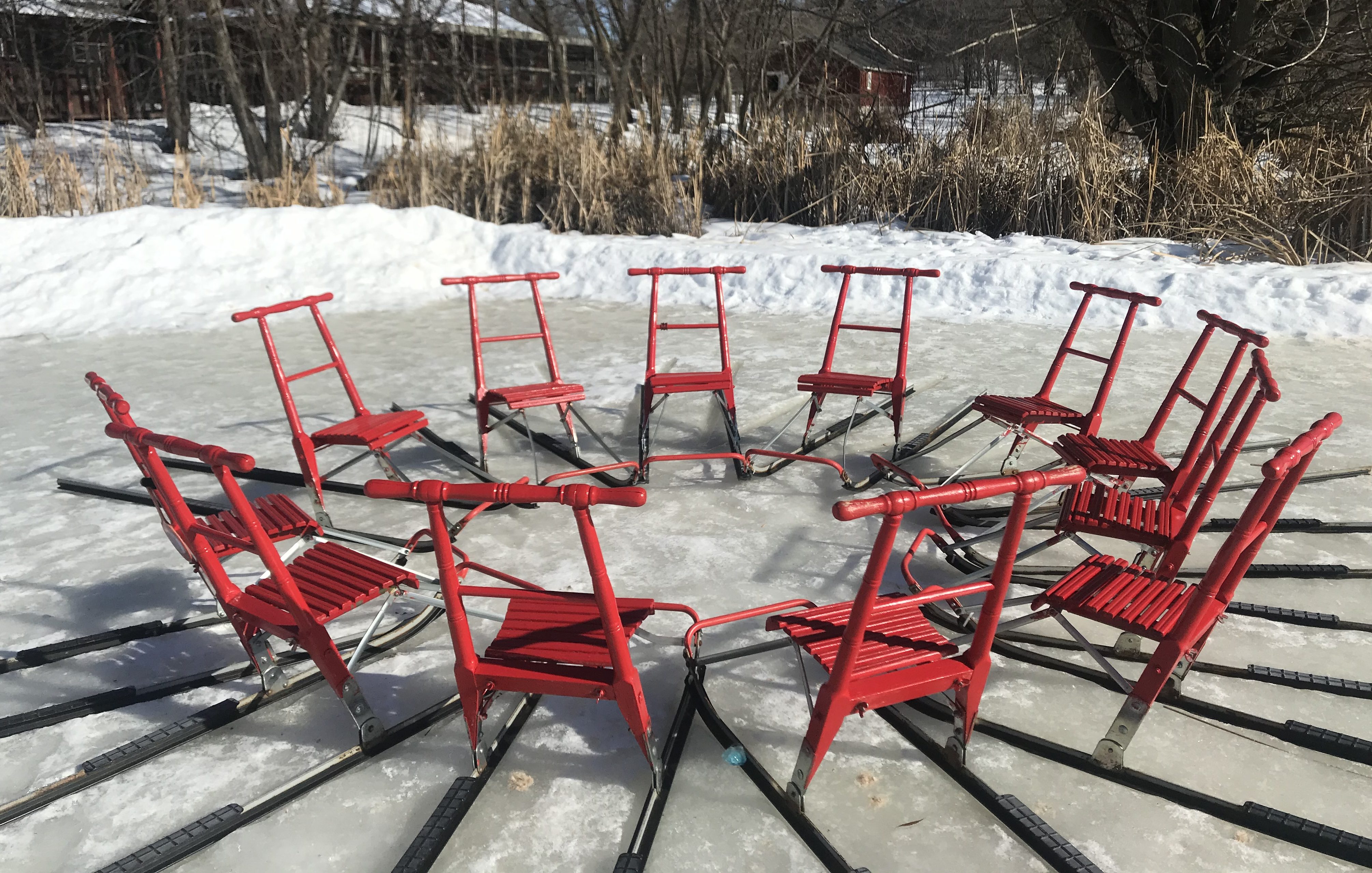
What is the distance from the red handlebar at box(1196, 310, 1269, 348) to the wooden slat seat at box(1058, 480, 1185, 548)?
69 cm

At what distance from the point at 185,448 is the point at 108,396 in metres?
0.74

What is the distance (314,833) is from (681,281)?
7.76 meters

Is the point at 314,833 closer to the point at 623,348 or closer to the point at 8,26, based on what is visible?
the point at 623,348

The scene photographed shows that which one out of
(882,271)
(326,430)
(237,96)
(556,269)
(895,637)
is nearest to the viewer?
(895,637)

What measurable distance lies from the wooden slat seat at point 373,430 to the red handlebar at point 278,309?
1.97ft

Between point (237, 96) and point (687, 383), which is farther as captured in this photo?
point (237, 96)

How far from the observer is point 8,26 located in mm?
20391

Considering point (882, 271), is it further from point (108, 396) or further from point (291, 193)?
point (291, 193)

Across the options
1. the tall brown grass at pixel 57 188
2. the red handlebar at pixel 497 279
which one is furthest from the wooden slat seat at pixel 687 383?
the tall brown grass at pixel 57 188

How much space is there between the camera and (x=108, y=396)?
8.90 feet

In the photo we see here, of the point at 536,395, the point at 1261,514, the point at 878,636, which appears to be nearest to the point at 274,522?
the point at 536,395

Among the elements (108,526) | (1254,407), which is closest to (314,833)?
(108,526)

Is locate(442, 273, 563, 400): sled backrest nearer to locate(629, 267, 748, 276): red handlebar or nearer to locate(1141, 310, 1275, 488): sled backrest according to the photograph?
locate(629, 267, 748, 276): red handlebar

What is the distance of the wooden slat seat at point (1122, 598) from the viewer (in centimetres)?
247
